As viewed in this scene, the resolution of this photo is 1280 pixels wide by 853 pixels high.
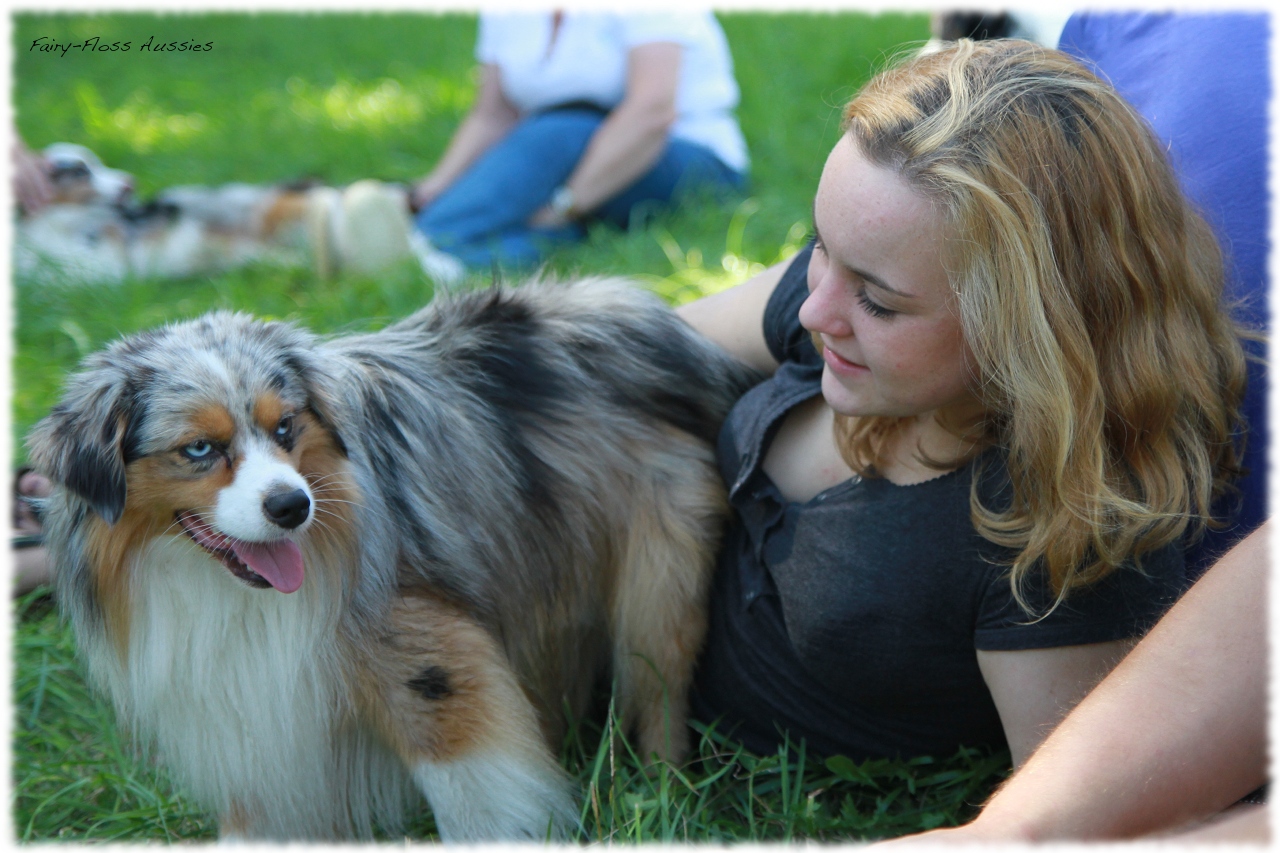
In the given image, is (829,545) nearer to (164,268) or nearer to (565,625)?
(565,625)

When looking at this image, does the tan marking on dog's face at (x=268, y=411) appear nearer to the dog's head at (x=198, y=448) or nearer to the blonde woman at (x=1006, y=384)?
the dog's head at (x=198, y=448)

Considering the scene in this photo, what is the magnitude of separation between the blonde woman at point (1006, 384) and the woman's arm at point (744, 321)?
49cm

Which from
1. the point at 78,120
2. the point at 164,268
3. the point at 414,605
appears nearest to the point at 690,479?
the point at 414,605

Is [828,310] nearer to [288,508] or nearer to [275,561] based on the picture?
[288,508]

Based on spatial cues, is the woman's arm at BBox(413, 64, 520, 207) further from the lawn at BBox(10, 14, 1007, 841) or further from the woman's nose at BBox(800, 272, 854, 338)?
the woman's nose at BBox(800, 272, 854, 338)

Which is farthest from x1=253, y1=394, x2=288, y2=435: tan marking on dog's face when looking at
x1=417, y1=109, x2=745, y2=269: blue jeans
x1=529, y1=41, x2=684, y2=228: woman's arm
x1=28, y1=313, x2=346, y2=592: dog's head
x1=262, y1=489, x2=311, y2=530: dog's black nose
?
x1=529, y1=41, x2=684, y2=228: woman's arm

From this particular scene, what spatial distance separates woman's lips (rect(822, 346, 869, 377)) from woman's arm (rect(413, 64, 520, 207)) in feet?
13.5

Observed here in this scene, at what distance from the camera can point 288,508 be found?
1.92 meters

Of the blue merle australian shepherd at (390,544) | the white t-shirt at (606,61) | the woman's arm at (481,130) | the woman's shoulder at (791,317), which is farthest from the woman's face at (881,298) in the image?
the woman's arm at (481,130)

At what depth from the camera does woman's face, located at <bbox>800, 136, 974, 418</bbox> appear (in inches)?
70.8

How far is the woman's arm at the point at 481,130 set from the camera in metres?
5.75

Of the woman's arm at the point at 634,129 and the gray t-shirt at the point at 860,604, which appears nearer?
the gray t-shirt at the point at 860,604

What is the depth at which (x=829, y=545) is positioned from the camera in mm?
2199

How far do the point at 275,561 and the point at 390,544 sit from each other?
230mm
